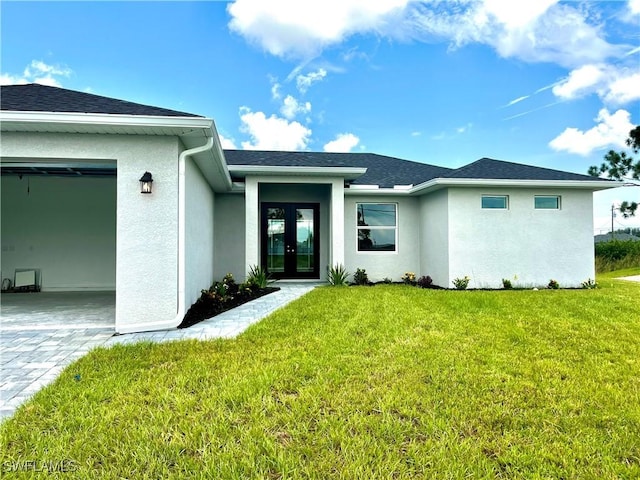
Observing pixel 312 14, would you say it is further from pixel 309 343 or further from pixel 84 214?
pixel 309 343

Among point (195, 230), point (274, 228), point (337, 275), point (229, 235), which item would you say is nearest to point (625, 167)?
point (337, 275)

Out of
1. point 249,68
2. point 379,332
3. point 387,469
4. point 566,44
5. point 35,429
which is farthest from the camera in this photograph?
point 249,68

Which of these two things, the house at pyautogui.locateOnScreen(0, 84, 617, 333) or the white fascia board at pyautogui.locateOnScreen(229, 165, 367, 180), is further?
the white fascia board at pyautogui.locateOnScreen(229, 165, 367, 180)

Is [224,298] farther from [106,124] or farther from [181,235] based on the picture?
[106,124]

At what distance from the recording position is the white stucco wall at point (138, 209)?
5801mm

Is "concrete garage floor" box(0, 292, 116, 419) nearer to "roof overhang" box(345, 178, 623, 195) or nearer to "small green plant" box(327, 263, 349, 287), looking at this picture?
"small green plant" box(327, 263, 349, 287)

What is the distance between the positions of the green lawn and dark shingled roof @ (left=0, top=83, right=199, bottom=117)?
150 inches

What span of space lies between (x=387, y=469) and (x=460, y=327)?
3.96 meters

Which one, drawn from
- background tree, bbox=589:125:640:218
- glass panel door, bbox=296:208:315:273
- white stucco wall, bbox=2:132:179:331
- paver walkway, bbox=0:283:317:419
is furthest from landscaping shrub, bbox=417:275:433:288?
background tree, bbox=589:125:640:218

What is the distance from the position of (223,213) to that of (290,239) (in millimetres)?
2495

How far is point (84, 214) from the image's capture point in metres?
11.0

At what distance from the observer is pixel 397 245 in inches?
492

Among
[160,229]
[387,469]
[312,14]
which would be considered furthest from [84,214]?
[387,469]

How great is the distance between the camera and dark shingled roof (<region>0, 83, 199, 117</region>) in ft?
18.4
